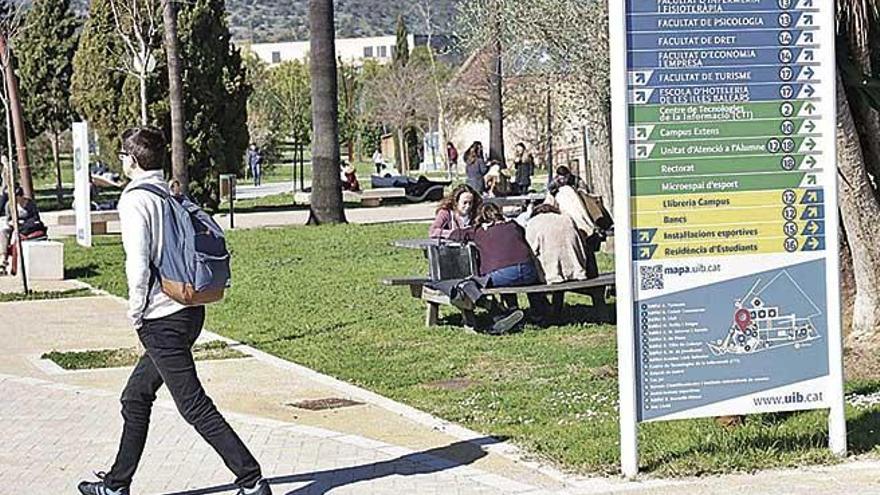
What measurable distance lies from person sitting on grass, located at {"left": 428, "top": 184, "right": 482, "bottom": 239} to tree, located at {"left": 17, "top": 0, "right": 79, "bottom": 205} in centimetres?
2927

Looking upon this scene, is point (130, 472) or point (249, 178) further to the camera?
point (249, 178)

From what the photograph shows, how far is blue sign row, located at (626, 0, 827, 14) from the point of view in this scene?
290 inches

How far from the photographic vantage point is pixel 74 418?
378 inches

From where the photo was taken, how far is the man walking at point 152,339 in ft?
22.1

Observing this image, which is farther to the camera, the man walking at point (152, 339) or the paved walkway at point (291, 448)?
the paved walkway at point (291, 448)

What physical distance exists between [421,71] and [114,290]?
168ft

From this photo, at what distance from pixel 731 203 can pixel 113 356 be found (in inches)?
259

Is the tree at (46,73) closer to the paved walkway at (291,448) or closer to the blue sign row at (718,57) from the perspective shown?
the paved walkway at (291,448)

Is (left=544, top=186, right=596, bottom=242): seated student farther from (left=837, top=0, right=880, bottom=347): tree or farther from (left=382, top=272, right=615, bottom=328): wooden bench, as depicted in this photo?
(left=837, top=0, right=880, bottom=347): tree

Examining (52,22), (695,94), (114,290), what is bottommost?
(114,290)

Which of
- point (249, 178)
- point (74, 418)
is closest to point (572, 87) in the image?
point (74, 418)

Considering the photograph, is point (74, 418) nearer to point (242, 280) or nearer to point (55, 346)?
point (55, 346)

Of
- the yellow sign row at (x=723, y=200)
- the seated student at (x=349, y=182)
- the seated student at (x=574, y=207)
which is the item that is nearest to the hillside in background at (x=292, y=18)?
the seated student at (x=349, y=182)

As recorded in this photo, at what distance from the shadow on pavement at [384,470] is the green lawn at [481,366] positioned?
375 millimetres
